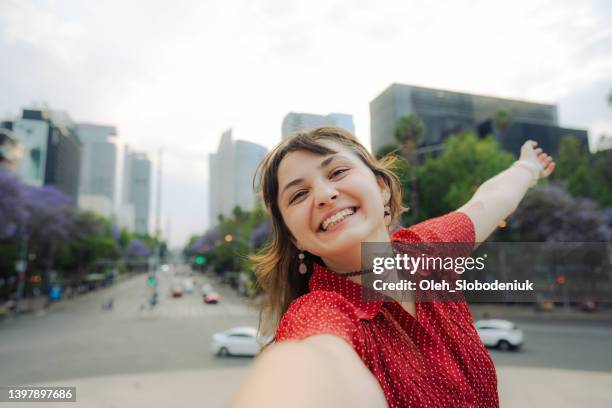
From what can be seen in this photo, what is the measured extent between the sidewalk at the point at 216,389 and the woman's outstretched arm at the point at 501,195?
507 centimetres

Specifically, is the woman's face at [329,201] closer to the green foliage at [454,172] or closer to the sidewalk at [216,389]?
the sidewalk at [216,389]

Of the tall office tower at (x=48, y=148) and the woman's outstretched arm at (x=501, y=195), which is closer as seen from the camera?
the woman's outstretched arm at (x=501, y=195)

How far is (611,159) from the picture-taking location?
1459 centimetres

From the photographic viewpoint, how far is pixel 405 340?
0.95 metres

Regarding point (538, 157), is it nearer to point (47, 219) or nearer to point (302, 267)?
point (302, 267)

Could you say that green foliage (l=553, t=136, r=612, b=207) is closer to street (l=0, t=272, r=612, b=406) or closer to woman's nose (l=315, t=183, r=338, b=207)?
street (l=0, t=272, r=612, b=406)

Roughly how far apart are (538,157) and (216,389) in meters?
6.73

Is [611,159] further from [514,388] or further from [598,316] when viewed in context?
[514,388]

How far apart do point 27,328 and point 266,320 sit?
62.7ft

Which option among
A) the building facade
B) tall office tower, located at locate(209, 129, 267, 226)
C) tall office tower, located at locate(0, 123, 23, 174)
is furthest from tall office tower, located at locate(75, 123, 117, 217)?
tall office tower, located at locate(209, 129, 267, 226)

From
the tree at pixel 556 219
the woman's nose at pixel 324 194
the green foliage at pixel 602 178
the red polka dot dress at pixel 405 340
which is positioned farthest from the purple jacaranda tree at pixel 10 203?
the green foliage at pixel 602 178

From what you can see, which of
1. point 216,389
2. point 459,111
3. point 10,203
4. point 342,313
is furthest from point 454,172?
point 10,203

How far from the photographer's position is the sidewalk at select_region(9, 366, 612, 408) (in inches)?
226

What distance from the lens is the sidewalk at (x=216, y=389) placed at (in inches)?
226
